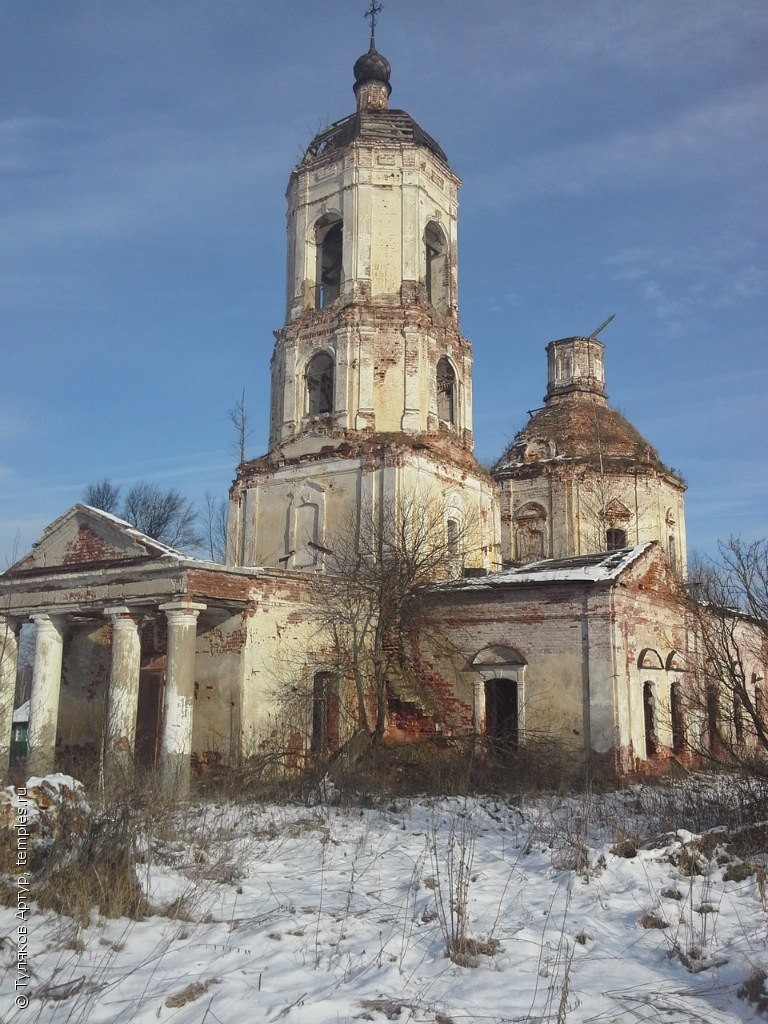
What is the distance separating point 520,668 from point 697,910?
32.5 feet

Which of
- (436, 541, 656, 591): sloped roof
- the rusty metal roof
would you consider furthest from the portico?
the rusty metal roof

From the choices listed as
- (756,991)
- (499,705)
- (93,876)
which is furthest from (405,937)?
(499,705)

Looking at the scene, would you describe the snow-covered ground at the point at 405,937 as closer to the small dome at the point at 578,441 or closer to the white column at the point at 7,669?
the white column at the point at 7,669

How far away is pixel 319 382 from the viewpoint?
2203cm

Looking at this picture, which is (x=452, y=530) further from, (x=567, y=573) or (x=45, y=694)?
(x=45, y=694)

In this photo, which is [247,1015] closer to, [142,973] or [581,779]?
[142,973]

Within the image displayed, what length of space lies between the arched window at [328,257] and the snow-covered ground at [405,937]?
1589 cm

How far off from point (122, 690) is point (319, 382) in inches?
378

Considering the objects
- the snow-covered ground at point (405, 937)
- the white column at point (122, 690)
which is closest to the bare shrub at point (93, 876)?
the snow-covered ground at point (405, 937)

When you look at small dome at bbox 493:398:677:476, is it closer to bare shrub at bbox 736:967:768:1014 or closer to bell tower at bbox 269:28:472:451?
bell tower at bbox 269:28:472:451

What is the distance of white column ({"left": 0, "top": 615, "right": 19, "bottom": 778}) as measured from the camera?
17719 mm

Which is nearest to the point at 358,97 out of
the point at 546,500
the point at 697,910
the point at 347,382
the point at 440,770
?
the point at 347,382

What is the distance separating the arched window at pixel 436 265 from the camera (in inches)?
902

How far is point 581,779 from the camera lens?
50.6 ft
